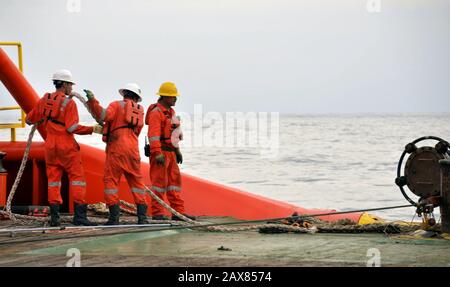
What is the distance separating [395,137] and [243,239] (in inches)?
2038

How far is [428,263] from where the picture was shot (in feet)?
22.2

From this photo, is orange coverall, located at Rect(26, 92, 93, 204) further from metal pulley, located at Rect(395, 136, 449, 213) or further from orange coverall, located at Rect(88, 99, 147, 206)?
metal pulley, located at Rect(395, 136, 449, 213)

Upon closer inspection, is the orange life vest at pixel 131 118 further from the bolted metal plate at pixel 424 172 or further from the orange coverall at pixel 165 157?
the bolted metal plate at pixel 424 172

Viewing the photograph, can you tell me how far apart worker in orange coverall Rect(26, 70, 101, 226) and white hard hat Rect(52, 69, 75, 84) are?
0.17m

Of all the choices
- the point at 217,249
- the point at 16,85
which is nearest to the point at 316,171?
the point at 16,85

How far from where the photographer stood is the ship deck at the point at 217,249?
6.87 m

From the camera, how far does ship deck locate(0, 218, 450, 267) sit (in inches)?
271

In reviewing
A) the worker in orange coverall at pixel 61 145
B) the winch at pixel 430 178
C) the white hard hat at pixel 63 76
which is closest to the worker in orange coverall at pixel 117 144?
the worker in orange coverall at pixel 61 145

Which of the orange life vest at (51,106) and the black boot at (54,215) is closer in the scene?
the orange life vest at (51,106)

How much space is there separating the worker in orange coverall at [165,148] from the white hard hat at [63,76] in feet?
3.82

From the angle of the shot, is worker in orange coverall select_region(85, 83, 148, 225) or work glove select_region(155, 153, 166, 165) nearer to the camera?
worker in orange coverall select_region(85, 83, 148, 225)

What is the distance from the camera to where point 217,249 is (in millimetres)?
7598

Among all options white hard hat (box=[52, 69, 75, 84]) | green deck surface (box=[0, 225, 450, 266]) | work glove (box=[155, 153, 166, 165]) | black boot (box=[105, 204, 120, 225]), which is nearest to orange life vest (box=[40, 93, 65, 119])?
→ white hard hat (box=[52, 69, 75, 84])
